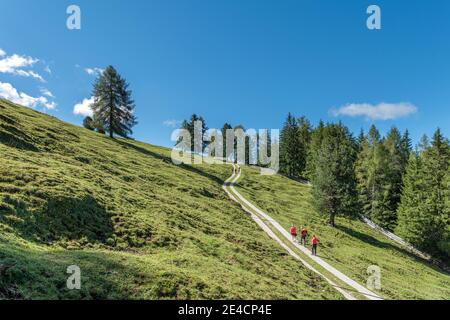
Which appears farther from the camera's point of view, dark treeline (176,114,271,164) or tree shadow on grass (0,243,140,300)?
dark treeline (176,114,271,164)

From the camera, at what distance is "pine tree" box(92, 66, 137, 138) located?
208 feet

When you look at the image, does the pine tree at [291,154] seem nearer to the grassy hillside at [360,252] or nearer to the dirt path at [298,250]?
the grassy hillside at [360,252]

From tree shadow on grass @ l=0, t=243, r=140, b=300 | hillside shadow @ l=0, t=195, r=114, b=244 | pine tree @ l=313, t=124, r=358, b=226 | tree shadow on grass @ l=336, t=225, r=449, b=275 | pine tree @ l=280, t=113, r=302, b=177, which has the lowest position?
tree shadow on grass @ l=336, t=225, r=449, b=275

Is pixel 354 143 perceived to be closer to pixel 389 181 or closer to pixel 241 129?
pixel 389 181

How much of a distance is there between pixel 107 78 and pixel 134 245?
55.7 m

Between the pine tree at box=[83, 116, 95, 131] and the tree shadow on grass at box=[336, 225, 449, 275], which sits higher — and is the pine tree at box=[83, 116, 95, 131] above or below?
Answer: above

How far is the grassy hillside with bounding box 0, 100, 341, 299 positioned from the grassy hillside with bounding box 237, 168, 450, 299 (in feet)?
25.6

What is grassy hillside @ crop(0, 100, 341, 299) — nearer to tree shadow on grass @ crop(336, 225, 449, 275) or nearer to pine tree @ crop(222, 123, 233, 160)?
tree shadow on grass @ crop(336, 225, 449, 275)

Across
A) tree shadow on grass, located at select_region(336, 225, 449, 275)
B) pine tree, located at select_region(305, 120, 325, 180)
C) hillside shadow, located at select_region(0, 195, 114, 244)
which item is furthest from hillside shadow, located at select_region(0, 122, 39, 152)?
pine tree, located at select_region(305, 120, 325, 180)

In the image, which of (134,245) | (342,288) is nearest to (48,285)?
(134,245)

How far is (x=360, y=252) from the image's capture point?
3466 cm

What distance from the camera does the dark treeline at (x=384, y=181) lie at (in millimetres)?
44438
